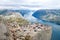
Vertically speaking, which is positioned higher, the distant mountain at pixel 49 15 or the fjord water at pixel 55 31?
the distant mountain at pixel 49 15

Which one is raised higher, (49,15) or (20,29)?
(49,15)

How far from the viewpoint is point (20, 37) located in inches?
91.9

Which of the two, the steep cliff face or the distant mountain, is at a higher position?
the distant mountain

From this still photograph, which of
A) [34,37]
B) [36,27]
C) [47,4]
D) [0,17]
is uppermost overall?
[47,4]

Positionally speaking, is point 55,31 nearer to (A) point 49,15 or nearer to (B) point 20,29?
(A) point 49,15

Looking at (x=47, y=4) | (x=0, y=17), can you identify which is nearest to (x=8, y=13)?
(x=0, y=17)

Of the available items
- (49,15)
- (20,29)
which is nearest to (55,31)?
(49,15)

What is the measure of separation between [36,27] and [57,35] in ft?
1.17

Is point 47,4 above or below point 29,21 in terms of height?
above

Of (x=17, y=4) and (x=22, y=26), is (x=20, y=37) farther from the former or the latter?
(x=17, y=4)

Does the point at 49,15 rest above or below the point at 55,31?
above

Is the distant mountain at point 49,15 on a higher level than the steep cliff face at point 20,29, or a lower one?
higher

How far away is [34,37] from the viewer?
2350mm

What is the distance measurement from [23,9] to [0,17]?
1.28 feet
